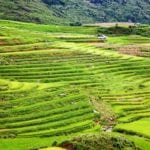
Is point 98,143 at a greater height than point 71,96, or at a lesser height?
greater

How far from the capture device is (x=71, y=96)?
8594 centimetres

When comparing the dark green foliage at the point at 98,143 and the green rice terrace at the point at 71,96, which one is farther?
the green rice terrace at the point at 71,96

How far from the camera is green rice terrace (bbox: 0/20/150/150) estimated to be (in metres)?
70.4

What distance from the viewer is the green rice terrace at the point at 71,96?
7038 cm

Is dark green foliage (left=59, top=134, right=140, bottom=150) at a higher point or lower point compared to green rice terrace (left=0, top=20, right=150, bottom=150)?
higher

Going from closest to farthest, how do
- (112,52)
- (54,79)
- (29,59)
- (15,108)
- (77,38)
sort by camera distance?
(15,108) < (54,79) < (29,59) < (112,52) < (77,38)

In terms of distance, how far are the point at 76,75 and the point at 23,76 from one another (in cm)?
1080

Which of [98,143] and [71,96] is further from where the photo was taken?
[71,96]

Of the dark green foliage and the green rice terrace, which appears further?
the green rice terrace

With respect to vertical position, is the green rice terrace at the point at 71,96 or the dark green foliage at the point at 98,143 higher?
the dark green foliage at the point at 98,143

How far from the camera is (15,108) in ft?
261

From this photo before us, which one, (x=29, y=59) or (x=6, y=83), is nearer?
(x=6, y=83)

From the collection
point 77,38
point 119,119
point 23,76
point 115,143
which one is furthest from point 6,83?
point 77,38

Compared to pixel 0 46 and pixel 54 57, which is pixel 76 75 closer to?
pixel 54 57
